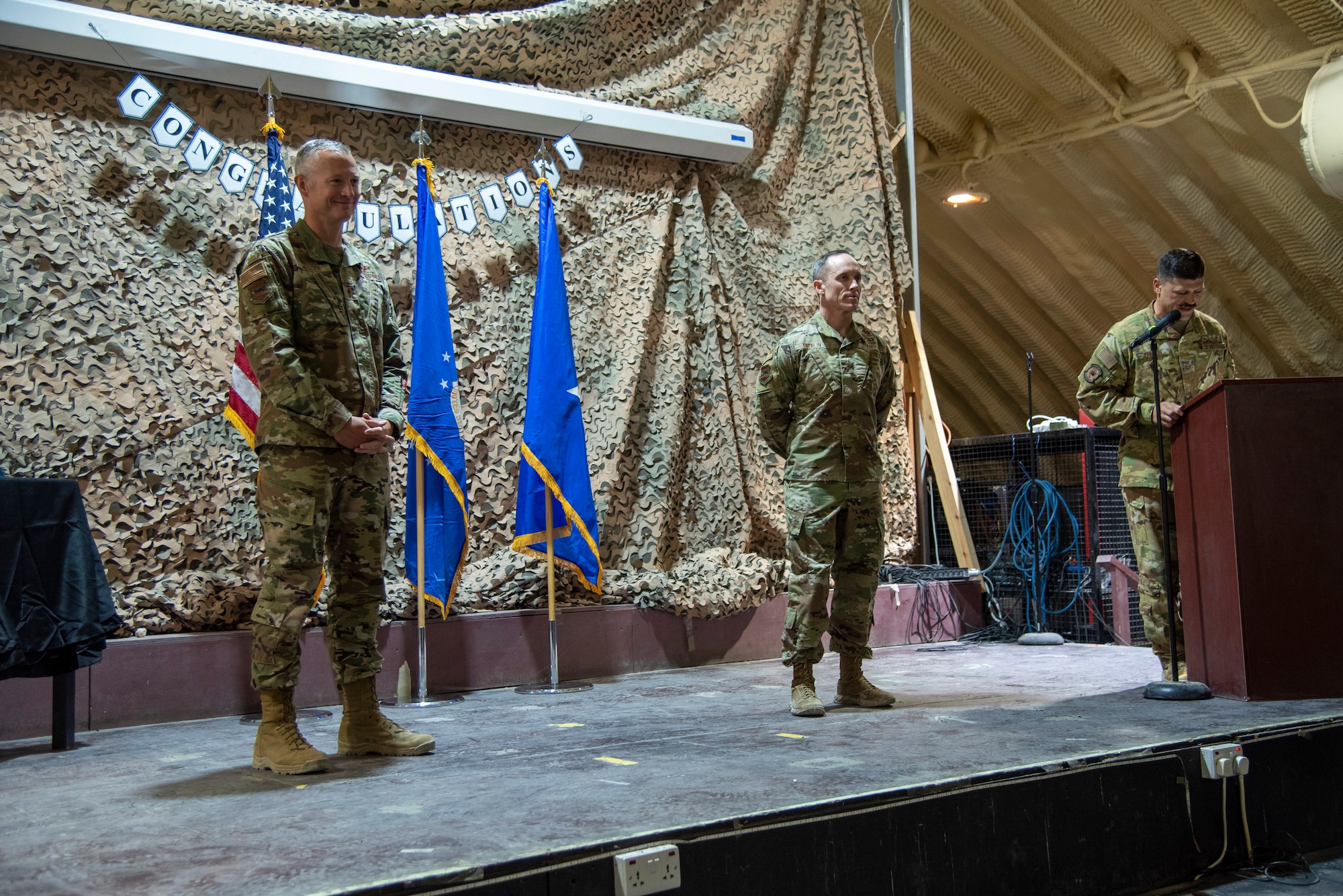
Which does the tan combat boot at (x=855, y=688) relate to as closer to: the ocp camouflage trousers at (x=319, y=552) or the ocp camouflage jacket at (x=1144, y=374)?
the ocp camouflage jacket at (x=1144, y=374)

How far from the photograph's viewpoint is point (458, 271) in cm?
454

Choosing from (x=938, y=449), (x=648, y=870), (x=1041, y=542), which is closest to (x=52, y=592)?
(x=648, y=870)

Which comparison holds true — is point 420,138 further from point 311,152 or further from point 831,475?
point 831,475

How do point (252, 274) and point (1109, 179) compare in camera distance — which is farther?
point (1109, 179)

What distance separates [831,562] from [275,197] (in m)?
2.36

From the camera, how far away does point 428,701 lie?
388 centimetres

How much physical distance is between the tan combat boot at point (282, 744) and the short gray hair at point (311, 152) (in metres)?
1.30

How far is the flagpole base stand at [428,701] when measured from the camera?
3827 millimetres

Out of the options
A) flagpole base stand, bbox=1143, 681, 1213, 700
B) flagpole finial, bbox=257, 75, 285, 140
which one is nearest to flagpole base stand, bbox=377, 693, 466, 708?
flagpole finial, bbox=257, 75, 285, 140

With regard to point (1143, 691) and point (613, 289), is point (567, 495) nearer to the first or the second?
point (613, 289)

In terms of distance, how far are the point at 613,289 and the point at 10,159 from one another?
241 cm

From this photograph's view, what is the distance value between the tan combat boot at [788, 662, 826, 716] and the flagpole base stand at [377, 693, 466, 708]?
130 centimetres

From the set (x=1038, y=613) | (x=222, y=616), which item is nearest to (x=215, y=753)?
(x=222, y=616)

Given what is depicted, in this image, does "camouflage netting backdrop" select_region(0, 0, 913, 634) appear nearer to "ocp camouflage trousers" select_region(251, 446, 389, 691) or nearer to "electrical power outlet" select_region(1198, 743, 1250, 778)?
"ocp camouflage trousers" select_region(251, 446, 389, 691)
